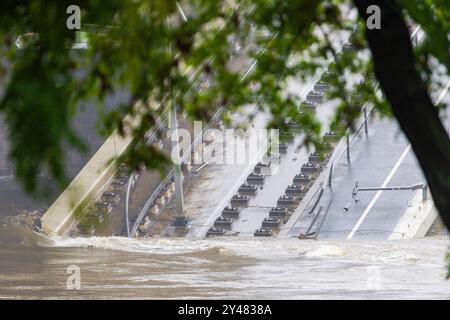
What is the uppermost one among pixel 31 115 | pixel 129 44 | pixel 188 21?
pixel 188 21

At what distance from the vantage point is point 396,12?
9.16 feet

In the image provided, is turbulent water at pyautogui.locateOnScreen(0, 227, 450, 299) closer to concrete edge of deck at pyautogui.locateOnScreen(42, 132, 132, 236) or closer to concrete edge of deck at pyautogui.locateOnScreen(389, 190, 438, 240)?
concrete edge of deck at pyautogui.locateOnScreen(389, 190, 438, 240)

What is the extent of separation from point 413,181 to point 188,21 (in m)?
16.2

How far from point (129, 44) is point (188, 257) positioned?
14.6m

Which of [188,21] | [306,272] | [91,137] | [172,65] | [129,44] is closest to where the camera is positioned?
[129,44]

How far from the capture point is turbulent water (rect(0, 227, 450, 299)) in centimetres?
1520

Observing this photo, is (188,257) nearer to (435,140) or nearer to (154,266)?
(154,266)

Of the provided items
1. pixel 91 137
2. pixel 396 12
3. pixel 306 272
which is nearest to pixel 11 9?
pixel 396 12

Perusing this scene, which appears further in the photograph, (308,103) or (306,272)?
(308,103)

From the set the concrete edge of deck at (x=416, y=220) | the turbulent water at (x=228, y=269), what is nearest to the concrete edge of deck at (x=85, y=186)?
the turbulent water at (x=228, y=269)

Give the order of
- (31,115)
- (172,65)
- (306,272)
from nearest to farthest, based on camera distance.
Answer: (31,115) < (172,65) < (306,272)

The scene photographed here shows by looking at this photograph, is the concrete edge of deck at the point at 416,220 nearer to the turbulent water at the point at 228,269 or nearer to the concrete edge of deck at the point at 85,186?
the turbulent water at the point at 228,269

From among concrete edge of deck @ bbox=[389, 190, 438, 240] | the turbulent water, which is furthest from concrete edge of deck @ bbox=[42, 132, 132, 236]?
concrete edge of deck @ bbox=[389, 190, 438, 240]

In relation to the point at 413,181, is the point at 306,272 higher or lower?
lower
